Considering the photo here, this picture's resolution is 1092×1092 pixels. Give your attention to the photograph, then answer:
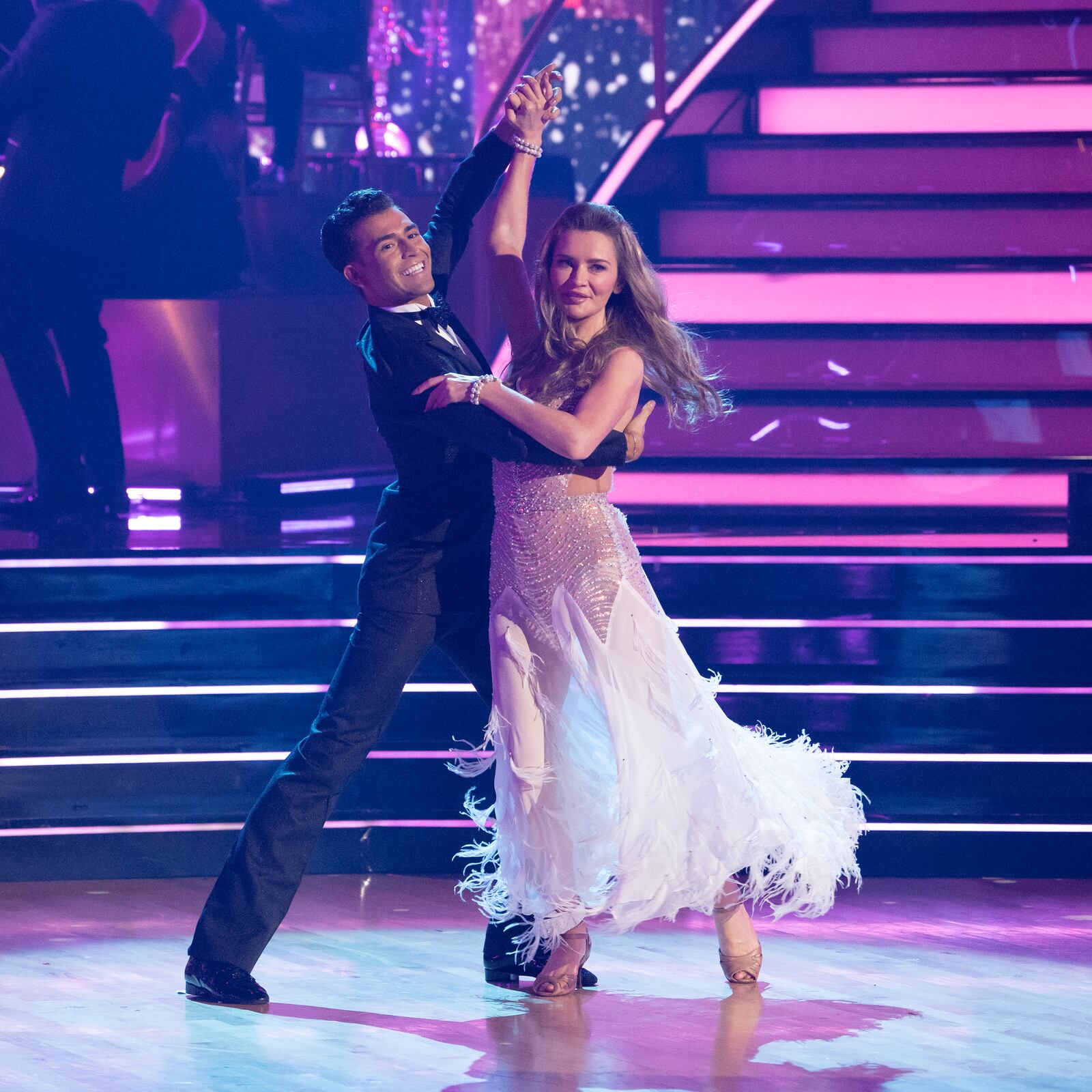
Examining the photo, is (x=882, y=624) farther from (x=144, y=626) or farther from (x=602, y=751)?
(x=144, y=626)

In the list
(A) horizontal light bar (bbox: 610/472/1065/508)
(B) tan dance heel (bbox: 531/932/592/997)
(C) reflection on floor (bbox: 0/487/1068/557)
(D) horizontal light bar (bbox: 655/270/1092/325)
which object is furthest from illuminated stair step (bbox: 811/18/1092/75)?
(B) tan dance heel (bbox: 531/932/592/997)

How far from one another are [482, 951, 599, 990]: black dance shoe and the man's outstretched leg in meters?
0.41

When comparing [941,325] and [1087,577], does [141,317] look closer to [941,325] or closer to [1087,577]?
[941,325]

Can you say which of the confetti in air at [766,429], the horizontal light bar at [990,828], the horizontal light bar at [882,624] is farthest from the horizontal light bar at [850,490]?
the horizontal light bar at [990,828]

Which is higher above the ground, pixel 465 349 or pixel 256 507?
pixel 465 349

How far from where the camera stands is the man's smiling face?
9.27ft

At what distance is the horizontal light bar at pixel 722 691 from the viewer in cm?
395

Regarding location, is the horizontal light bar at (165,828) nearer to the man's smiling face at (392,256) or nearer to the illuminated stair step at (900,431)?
the man's smiling face at (392,256)

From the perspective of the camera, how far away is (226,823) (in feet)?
12.5

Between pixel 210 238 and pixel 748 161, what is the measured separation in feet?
6.55

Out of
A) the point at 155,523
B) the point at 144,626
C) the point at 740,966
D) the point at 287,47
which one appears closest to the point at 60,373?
the point at 155,523

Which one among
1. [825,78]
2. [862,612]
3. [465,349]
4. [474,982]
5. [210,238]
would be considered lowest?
[474,982]

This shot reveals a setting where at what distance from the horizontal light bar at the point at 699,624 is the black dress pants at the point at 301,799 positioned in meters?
1.10

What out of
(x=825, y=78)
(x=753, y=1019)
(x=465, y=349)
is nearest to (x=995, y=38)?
(x=825, y=78)
